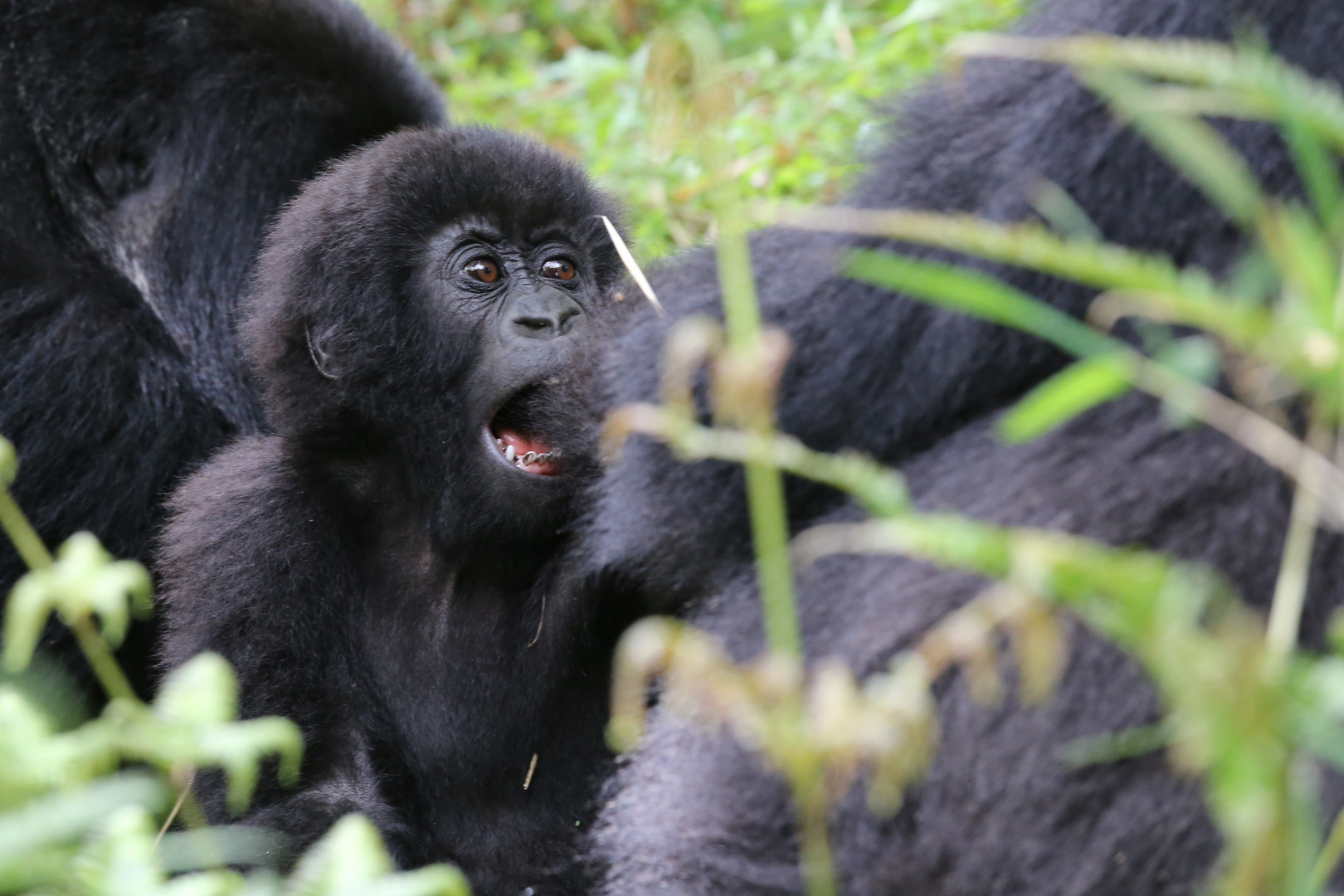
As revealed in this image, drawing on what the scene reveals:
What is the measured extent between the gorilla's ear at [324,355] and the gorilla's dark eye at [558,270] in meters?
0.41

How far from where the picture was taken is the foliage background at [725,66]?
139 inches

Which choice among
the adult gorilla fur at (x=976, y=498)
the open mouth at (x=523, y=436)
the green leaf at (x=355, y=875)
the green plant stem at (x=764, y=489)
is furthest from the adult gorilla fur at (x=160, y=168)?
the green leaf at (x=355, y=875)

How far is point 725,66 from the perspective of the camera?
2.85 m

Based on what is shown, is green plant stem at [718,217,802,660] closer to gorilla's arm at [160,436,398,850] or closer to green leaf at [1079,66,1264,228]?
green leaf at [1079,66,1264,228]

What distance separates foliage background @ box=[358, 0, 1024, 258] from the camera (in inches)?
139

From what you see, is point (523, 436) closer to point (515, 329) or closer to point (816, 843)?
point (515, 329)

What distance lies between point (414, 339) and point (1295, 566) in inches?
69.5

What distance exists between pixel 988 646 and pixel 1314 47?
0.62 meters

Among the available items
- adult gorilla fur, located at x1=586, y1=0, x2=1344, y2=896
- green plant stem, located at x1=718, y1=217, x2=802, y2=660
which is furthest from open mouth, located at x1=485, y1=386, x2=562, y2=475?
green plant stem, located at x1=718, y1=217, x2=802, y2=660

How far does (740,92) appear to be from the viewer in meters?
4.25

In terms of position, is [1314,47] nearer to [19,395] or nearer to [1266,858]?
[1266,858]

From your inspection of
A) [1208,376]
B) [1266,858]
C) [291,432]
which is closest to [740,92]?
[291,432]

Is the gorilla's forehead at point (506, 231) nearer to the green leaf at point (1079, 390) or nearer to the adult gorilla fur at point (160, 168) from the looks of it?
the adult gorilla fur at point (160, 168)

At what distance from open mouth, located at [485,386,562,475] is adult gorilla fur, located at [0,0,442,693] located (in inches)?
29.4
